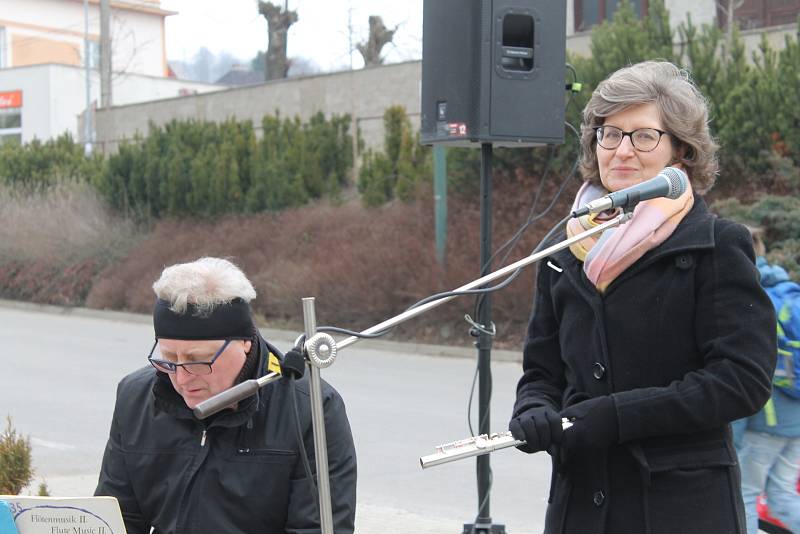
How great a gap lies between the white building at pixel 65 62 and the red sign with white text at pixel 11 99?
4 cm

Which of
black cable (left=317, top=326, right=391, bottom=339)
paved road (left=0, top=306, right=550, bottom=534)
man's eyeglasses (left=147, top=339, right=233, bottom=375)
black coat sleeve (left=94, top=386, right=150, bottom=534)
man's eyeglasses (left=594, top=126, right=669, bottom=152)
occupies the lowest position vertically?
paved road (left=0, top=306, right=550, bottom=534)

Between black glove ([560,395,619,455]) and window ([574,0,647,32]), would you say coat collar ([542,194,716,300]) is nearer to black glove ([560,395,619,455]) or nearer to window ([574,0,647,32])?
black glove ([560,395,619,455])

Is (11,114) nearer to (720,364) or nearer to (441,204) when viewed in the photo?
(441,204)

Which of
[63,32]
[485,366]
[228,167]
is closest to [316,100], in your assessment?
[228,167]

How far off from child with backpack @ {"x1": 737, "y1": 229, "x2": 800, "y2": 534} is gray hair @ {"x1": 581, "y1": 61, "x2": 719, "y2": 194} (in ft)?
7.71

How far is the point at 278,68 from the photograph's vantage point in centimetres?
3475

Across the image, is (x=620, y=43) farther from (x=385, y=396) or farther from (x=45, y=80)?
(x=45, y=80)

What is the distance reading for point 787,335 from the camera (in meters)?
5.19

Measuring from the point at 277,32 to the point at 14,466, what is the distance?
2947 cm

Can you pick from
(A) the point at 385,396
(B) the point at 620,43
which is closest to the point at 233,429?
(A) the point at 385,396

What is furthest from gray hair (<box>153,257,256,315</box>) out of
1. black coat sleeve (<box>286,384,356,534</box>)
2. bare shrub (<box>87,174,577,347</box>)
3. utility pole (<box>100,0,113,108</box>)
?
utility pole (<box>100,0,113,108</box>)

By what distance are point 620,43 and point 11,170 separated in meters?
17.3

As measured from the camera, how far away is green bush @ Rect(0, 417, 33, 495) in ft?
18.3

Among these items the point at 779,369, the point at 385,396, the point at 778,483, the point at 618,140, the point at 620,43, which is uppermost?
the point at 620,43
